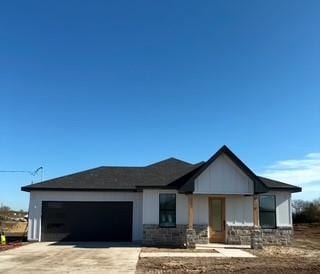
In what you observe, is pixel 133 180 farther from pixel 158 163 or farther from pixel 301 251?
pixel 301 251

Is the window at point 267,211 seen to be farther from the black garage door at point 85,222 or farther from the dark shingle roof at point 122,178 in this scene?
the black garage door at point 85,222

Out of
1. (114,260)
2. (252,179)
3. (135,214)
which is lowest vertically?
(114,260)

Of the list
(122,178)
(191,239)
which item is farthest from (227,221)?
(122,178)

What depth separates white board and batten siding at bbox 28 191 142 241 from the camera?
80.8 feet

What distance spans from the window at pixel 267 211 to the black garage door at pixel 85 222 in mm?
7279

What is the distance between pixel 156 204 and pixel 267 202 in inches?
243

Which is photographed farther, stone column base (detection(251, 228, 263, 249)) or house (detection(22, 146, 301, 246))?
house (detection(22, 146, 301, 246))

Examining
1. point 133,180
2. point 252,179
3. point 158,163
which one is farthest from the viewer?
point 158,163

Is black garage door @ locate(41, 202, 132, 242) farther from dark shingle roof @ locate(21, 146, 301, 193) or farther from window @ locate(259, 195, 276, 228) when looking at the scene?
window @ locate(259, 195, 276, 228)

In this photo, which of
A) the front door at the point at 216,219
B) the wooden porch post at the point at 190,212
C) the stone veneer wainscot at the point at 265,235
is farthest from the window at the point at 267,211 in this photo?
the wooden porch post at the point at 190,212

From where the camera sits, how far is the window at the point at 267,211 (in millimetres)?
23766

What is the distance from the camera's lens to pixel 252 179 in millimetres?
A: 21875

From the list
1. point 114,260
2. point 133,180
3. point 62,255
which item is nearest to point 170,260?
point 114,260

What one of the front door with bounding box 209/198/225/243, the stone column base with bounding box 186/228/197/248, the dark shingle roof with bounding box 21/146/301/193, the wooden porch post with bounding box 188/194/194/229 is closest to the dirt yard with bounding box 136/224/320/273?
the stone column base with bounding box 186/228/197/248
